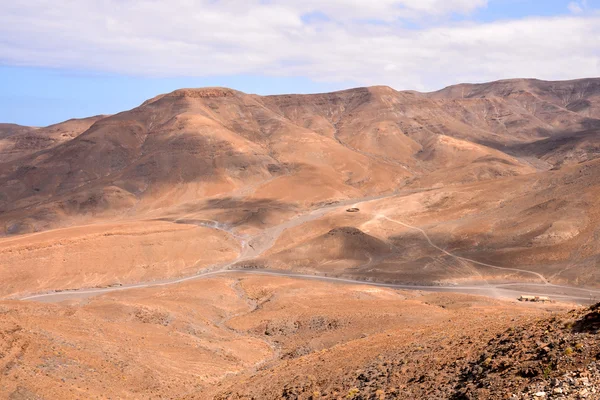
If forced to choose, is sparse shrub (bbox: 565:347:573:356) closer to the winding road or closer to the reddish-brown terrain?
the reddish-brown terrain

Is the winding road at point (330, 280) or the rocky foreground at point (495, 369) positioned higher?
the rocky foreground at point (495, 369)

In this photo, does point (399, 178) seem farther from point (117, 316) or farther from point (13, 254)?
point (117, 316)

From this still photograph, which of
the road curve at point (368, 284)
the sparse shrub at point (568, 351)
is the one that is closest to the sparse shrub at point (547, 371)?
the sparse shrub at point (568, 351)

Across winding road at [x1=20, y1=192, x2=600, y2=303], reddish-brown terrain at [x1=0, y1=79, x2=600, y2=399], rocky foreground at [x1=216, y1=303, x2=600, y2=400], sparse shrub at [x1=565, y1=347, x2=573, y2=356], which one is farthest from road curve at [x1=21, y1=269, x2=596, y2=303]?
sparse shrub at [x1=565, y1=347, x2=573, y2=356]

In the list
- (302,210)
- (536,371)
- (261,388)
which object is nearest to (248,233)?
(302,210)

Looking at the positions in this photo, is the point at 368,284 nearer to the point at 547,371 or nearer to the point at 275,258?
the point at 275,258

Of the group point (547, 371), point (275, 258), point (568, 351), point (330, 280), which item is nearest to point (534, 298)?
point (330, 280)

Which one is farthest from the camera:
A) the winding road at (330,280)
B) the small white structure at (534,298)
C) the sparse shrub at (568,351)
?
the winding road at (330,280)

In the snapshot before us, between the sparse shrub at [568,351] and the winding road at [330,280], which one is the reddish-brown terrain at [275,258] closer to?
the winding road at [330,280]
